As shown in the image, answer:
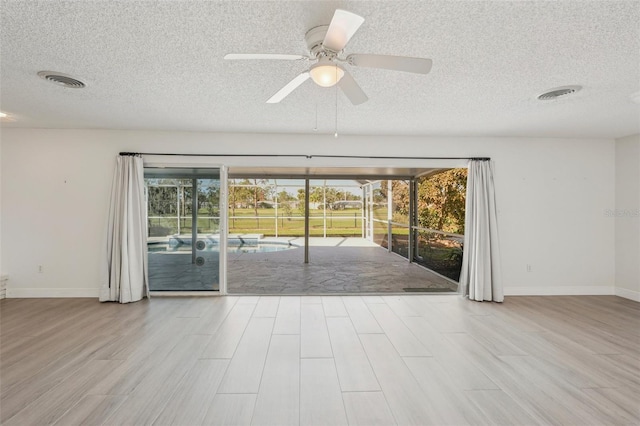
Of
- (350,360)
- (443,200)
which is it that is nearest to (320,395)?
(350,360)

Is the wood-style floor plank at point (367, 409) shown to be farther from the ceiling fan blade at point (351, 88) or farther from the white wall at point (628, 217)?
the white wall at point (628, 217)

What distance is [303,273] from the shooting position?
245 inches

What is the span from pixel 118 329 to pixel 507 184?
522 cm

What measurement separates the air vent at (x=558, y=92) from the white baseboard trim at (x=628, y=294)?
3.35 metres

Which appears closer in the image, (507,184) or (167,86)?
(167,86)

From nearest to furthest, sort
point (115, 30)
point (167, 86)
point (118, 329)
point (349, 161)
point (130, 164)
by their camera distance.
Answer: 1. point (115, 30)
2. point (167, 86)
3. point (118, 329)
4. point (130, 164)
5. point (349, 161)

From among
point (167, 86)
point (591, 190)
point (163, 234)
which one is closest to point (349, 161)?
point (167, 86)

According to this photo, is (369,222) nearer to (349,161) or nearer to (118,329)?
(349,161)

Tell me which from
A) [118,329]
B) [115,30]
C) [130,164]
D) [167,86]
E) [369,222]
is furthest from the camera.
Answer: [369,222]

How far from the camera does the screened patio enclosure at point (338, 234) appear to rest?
18.5 feet

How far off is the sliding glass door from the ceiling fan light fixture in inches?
122

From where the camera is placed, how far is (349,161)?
463 centimetres

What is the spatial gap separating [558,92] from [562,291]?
10.4ft

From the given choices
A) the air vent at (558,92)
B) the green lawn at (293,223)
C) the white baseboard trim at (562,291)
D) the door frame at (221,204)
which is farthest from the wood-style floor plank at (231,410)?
the green lawn at (293,223)
